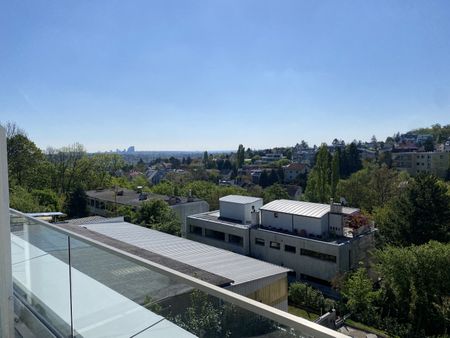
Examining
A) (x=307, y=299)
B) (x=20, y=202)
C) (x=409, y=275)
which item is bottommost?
(x=307, y=299)

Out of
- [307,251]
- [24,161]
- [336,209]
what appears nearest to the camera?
[307,251]

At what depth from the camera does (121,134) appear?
32.8 metres

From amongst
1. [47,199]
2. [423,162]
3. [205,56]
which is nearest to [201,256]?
[205,56]

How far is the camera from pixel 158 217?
18.2 meters

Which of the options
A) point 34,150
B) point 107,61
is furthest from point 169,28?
point 34,150

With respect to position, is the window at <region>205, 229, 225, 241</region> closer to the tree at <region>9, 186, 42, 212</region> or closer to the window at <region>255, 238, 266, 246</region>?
the window at <region>255, 238, 266, 246</region>

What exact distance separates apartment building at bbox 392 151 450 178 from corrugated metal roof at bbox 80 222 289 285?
42774mm

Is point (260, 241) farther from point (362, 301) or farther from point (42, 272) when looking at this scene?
point (42, 272)

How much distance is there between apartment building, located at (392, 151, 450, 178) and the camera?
151 ft

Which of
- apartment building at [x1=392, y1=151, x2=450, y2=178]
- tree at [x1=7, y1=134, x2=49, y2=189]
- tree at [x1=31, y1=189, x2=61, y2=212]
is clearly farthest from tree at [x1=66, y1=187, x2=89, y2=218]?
apartment building at [x1=392, y1=151, x2=450, y2=178]

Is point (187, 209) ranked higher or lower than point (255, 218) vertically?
lower

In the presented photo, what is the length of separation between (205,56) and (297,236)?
9.32 m

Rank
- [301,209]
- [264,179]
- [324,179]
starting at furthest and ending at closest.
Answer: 1. [264,179]
2. [324,179]
3. [301,209]

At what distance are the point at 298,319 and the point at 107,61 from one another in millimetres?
11096
